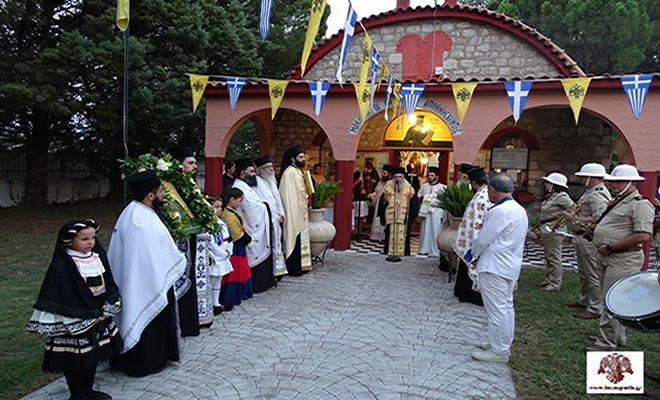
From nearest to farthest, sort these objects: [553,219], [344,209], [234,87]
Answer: [553,219], [234,87], [344,209]

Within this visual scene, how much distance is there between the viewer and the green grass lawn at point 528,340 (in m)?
3.92

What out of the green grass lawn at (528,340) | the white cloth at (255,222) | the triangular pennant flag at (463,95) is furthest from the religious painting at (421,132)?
the white cloth at (255,222)

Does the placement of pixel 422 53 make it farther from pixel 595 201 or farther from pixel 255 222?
pixel 255 222

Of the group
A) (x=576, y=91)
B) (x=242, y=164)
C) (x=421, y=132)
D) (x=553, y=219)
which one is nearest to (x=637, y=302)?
(x=553, y=219)

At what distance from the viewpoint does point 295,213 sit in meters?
7.45

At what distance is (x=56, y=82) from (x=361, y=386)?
11.0 m

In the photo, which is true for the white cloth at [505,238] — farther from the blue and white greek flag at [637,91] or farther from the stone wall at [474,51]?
the stone wall at [474,51]

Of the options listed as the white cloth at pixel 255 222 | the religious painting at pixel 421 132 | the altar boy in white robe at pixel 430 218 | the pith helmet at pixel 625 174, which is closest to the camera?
the pith helmet at pixel 625 174

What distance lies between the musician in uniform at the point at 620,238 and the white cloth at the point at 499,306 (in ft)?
3.70

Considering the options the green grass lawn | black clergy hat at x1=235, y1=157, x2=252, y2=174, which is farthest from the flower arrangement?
black clergy hat at x1=235, y1=157, x2=252, y2=174

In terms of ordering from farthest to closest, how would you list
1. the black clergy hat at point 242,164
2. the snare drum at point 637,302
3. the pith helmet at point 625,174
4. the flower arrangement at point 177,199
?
the black clergy hat at point 242,164, the pith helmet at point 625,174, the flower arrangement at point 177,199, the snare drum at point 637,302

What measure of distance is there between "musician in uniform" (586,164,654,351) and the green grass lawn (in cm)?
32

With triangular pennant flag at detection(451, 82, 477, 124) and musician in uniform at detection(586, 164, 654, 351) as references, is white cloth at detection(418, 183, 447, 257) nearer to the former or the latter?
triangular pennant flag at detection(451, 82, 477, 124)

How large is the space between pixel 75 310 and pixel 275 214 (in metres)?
3.93
